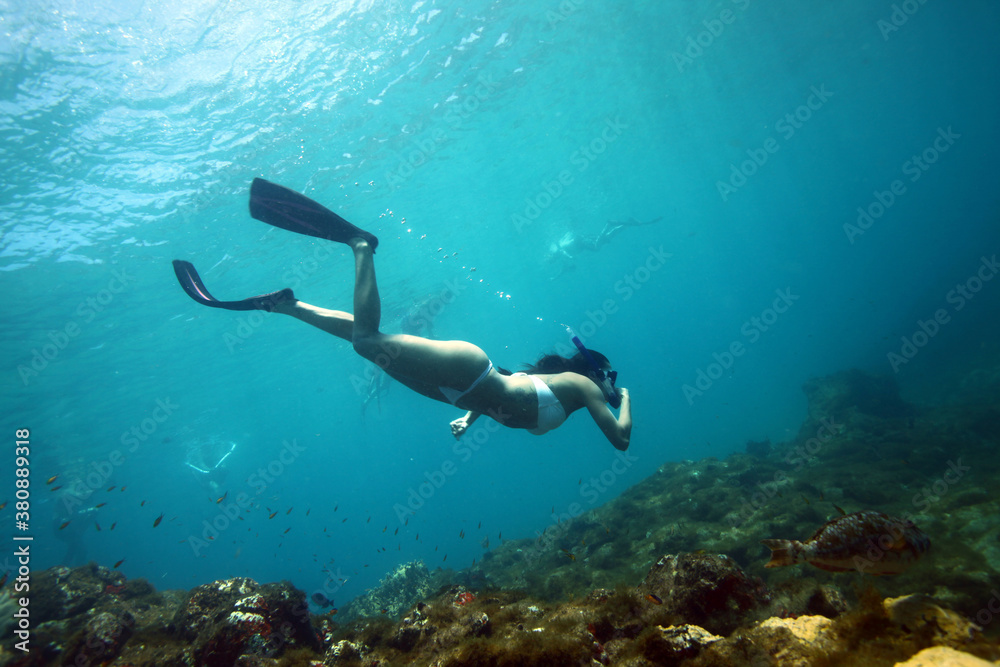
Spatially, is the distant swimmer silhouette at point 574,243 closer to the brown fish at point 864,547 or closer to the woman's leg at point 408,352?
the woman's leg at point 408,352

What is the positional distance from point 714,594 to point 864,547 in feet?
3.47

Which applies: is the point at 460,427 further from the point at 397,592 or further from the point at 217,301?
the point at 397,592

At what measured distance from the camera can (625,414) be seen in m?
4.75

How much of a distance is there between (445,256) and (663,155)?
73.7 ft

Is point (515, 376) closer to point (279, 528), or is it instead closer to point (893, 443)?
point (893, 443)

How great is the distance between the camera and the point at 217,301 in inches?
182

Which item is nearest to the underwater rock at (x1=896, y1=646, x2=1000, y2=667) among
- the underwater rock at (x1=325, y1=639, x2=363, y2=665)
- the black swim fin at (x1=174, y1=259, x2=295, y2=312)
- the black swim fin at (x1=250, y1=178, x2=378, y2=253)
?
the underwater rock at (x1=325, y1=639, x2=363, y2=665)

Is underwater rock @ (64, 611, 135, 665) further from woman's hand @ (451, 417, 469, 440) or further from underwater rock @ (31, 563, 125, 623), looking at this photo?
woman's hand @ (451, 417, 469, 440)

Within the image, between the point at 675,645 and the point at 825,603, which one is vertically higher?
the point at 675,645

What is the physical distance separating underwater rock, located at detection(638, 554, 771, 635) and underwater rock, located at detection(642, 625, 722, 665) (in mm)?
694

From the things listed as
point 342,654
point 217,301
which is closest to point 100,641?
point 342,654

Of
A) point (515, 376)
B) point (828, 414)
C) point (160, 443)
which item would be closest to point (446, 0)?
point (515, 376)

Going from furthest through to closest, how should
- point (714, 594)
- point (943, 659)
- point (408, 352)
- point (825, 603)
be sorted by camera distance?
point (408, 352), point (714, 594), point (825, 603), point (943, 659)

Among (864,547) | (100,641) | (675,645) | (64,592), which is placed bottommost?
(675,645)
